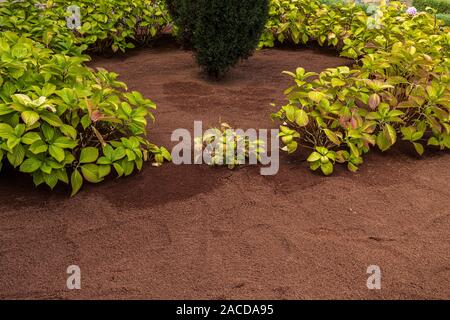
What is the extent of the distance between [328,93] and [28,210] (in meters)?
2.10


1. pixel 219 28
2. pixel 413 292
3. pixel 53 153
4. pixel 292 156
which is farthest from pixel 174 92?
pixel 413 292

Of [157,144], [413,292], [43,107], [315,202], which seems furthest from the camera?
[157,144]

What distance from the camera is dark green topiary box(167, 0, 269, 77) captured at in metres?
4.64

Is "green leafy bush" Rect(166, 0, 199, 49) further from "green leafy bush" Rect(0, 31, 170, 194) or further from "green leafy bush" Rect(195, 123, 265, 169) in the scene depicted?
"green leafy bush" Rect(195, 123, 265, 169)

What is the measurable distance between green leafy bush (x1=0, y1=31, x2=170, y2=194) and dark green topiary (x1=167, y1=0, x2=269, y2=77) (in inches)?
66.4

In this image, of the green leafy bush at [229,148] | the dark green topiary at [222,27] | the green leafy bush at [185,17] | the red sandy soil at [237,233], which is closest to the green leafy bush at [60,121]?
the red sandy soil at [237,233]

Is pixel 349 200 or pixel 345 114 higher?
pixel 345 114

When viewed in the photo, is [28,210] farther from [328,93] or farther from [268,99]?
[268,99]

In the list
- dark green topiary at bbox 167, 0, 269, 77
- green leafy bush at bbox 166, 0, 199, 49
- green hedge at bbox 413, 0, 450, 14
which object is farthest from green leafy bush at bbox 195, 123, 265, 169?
green hedge at bbox 413, 0, 450, 14

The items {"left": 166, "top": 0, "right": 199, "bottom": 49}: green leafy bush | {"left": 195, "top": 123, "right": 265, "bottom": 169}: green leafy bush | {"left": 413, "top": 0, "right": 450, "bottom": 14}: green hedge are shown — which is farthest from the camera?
{"left": 413, "top": 0, "right": 450, "bottom": 14}: green hedge

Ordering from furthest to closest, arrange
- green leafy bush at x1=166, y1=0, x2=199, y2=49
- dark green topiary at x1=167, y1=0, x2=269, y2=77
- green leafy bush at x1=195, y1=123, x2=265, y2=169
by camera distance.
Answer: green leafy bush at x1=166, y1=0, x2=199, y2=49
dark green topiary at x1=167, y1=0, x2=269, y2=77
green leafy bush at x1=195, y1=123, x2=265, y2=169

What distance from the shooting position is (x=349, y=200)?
2916 millimetres

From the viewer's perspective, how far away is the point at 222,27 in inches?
188

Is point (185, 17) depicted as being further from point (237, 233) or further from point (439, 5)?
point (439, 5)
